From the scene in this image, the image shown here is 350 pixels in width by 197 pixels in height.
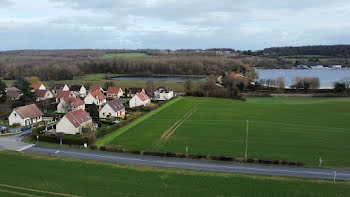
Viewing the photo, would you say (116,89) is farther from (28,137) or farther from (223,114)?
(28,137)

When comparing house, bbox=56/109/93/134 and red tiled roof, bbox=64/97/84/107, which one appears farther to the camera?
red tiled roof, bbox=64/97/84/107

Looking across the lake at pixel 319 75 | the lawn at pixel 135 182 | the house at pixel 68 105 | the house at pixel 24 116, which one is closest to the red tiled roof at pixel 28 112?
the house at pixel 24 116

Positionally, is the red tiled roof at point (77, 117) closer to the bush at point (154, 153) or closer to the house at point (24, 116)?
the house at point (24, 116)

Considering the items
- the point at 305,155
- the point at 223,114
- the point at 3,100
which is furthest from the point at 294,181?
the point at 3,100

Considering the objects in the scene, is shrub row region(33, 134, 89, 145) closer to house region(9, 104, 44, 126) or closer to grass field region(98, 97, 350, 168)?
grass field region(98, 97, 350, 168)

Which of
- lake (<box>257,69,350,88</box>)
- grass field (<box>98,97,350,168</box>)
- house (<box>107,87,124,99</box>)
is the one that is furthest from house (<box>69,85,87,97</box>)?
lake (<box>257,69,350,88</box>)

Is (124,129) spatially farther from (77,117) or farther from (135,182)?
(135,182)
